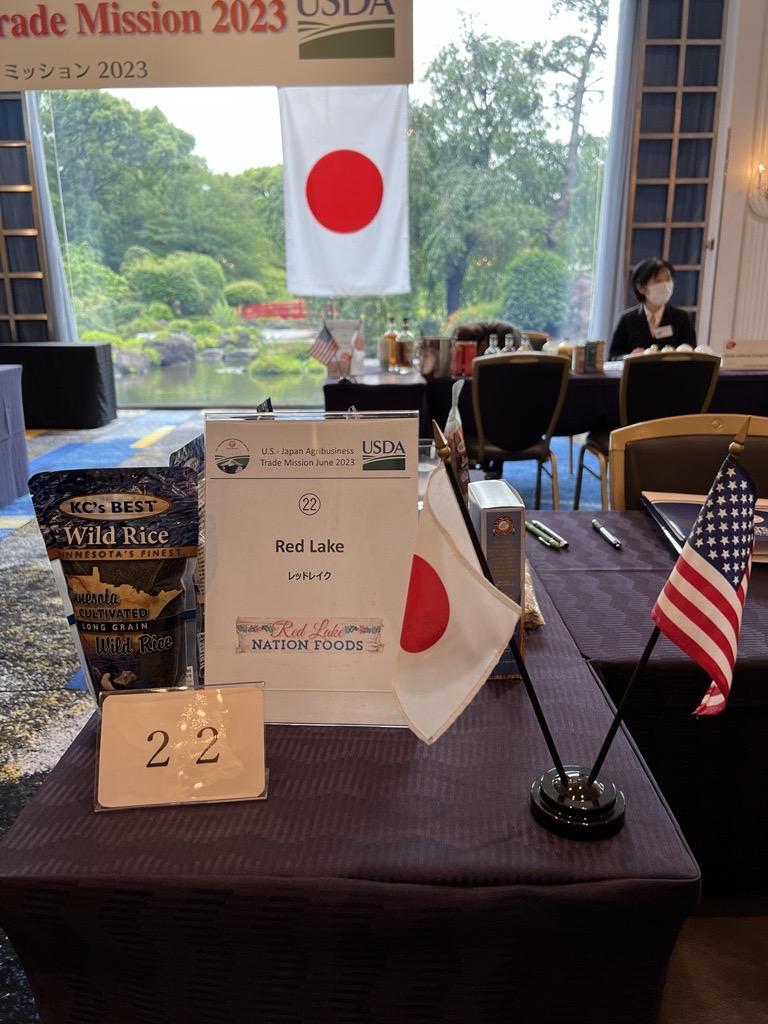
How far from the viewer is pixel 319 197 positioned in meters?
6.19

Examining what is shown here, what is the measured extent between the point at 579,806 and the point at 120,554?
543mm

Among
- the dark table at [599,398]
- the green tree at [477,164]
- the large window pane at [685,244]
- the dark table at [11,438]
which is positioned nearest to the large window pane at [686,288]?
the large window pane at [685,244]

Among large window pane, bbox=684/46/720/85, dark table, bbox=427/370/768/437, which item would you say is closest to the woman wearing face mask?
dark table, bbox=427/370/768/437

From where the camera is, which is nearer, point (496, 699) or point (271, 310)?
point (496, 699)

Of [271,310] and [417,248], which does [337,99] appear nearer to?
[417,248]

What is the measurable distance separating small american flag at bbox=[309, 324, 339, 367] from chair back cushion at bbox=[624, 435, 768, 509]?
2454 mm

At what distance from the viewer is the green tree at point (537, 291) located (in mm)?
6820

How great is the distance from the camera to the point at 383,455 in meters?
0.87

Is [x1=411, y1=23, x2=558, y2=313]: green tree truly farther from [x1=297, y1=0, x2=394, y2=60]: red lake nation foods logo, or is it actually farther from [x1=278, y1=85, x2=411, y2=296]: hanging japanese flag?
[x1=297, y1=0, x2=394, y2=60]: red lake nation foods logo

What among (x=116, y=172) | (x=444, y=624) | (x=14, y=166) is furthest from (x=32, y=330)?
(x=444, y=624)

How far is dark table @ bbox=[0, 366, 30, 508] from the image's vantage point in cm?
432

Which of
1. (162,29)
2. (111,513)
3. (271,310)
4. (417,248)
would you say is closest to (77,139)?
(271,310)

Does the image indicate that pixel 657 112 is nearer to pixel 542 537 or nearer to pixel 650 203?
pixel 650 203

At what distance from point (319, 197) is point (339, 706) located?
5.96m
